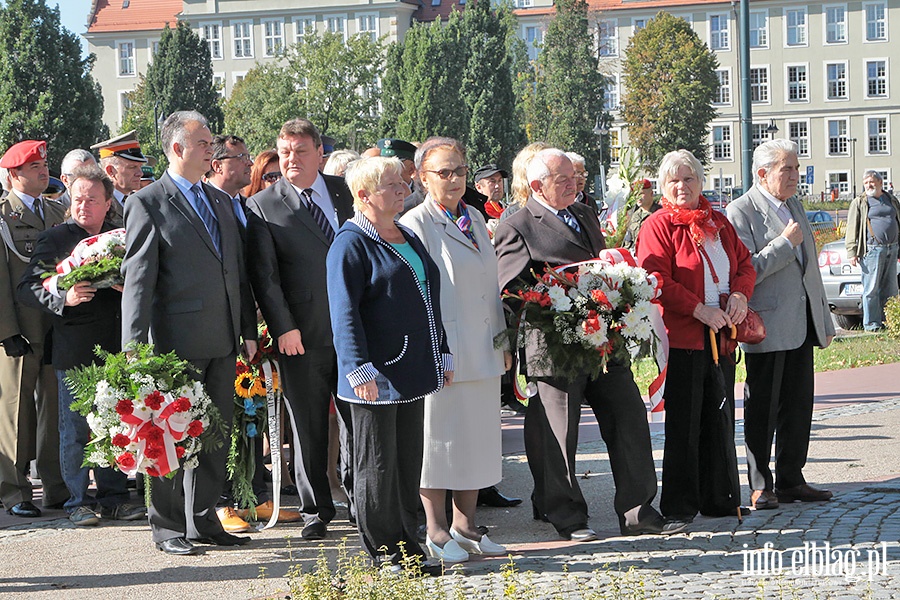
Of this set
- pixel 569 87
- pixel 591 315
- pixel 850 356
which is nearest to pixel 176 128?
pixel 591 315

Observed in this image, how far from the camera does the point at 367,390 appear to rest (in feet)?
19.5

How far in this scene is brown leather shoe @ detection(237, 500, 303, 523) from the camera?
7.64 metres

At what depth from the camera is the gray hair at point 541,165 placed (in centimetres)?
713

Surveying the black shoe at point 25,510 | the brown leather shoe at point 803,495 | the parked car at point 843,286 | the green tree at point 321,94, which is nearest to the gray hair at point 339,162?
the black shoe at point 25,510

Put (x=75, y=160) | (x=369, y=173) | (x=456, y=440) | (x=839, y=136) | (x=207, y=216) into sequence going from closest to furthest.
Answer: (x=369, y=173), (x=456, y=440), (x=207, y=216), (x=75, y=160), (x=839, y=136)

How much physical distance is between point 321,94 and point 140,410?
2732 inches

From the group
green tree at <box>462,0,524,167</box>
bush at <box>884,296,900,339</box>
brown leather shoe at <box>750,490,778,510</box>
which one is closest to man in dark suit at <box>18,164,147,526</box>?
brown leather shoe at <box>750,490,778,510</box>

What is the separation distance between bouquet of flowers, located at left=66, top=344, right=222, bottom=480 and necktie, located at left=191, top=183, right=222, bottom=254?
73 centimetres

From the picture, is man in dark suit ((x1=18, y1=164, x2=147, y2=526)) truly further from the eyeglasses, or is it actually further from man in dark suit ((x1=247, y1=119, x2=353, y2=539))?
the eyeglasses

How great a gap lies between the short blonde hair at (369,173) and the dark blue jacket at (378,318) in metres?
0.16

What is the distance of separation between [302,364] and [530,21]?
3718 inches

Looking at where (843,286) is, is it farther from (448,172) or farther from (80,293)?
(80,293)

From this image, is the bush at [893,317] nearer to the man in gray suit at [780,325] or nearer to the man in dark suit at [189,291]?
the man in gray suit at [780,325]

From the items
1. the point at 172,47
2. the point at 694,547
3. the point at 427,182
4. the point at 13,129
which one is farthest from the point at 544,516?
the point at 172,47
